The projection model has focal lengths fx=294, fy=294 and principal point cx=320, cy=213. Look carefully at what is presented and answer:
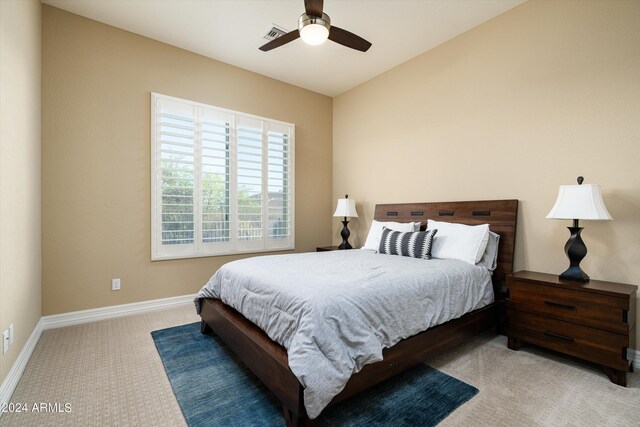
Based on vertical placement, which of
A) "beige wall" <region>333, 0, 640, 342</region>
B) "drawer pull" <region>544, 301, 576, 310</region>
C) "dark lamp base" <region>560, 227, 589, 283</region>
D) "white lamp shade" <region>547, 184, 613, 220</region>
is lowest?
"drawer pull" <region>544, 301, 576, 310</region>

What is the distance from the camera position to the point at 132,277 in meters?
3.37

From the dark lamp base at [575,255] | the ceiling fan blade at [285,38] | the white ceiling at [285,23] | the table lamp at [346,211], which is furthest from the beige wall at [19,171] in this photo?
the dark lamp base at [575,255]

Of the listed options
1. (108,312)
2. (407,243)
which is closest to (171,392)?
(108,312)

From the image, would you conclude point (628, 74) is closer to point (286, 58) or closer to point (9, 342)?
point (286, 58)

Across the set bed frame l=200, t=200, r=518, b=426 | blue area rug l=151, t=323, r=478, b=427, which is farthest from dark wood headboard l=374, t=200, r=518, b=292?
blue area rug l=151, t=323, r=478, b=427

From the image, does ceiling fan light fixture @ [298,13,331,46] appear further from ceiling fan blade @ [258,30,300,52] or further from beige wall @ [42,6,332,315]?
beige wall @ [42,6,332,315]

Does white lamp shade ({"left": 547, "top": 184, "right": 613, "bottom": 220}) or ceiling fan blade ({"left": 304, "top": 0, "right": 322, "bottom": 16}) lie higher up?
ceiling fan blade ({"left": 304, "top": 0, "right": 322, "bottom": 16})

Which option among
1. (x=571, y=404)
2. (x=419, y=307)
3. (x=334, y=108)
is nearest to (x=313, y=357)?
(x=419, y=307)

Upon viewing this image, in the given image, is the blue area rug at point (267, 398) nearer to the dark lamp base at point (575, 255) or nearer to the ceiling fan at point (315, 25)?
the dark lamp base at point (575, 255)

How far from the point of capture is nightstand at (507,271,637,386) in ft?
6.57

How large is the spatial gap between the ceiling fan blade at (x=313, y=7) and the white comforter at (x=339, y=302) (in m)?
1.91

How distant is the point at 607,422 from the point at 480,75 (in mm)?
3105

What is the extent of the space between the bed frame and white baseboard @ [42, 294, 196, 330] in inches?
41.7

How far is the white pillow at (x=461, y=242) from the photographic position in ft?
9.23
